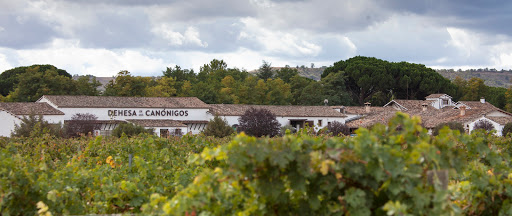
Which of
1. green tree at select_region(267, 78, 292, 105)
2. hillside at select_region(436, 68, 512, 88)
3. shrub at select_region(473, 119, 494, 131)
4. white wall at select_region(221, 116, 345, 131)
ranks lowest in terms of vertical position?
shrub at select_region(473, 119, 494, 131)

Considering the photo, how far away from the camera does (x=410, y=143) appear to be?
4.38 metres

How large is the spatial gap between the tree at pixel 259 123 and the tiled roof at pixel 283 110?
3.41 m

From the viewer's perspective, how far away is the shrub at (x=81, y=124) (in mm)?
49522

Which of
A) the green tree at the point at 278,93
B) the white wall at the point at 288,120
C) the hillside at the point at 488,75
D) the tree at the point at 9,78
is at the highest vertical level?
the hillside at the point at 488,75

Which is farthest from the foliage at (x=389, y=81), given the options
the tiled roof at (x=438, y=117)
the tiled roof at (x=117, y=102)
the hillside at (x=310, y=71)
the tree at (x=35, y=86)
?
the hillside at (x=310, y=71)

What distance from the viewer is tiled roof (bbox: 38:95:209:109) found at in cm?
5619

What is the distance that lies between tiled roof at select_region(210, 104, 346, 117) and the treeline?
377 inches

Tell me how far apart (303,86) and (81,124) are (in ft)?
137

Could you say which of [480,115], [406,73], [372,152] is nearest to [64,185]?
[372,152]

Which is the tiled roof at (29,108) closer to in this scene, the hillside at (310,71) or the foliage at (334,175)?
the foliage at (334,175)

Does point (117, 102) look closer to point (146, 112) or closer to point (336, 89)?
point (146, 112)

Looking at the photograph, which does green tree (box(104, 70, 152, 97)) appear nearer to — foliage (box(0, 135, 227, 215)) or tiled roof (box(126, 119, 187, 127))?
tiled roof (box(126, 119, 187, 127))

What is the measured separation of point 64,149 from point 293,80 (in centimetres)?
7329

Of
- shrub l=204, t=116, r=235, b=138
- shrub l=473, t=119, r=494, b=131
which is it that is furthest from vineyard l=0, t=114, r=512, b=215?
shrub l=473, t=119, r=494, b=131
